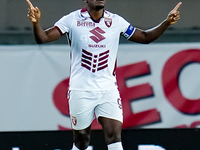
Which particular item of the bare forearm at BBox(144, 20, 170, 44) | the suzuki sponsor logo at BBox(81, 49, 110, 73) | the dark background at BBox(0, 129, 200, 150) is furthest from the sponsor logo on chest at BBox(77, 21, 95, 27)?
the dark background at BBox(0, 129, 200, 150)

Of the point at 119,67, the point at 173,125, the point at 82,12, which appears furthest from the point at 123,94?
the point at 82,12

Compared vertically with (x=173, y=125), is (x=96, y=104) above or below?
above

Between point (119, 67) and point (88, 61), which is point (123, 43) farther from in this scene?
point (88, 61)

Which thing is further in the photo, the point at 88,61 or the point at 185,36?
the point at 185,36

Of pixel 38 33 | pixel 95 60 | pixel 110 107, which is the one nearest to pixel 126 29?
pixel 95 60

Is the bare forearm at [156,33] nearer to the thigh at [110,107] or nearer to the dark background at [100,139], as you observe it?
the thigh at [110,107]

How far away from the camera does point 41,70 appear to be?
5.95 m

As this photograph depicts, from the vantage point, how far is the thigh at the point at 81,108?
4.65 metres

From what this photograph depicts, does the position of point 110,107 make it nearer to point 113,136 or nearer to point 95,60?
point 113,136

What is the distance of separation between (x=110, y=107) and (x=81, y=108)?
0.29m

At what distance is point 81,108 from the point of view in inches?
185

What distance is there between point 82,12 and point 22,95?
170 cm

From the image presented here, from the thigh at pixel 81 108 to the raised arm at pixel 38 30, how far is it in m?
0.59

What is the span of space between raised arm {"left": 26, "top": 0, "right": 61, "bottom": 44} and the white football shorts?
1.90ft
